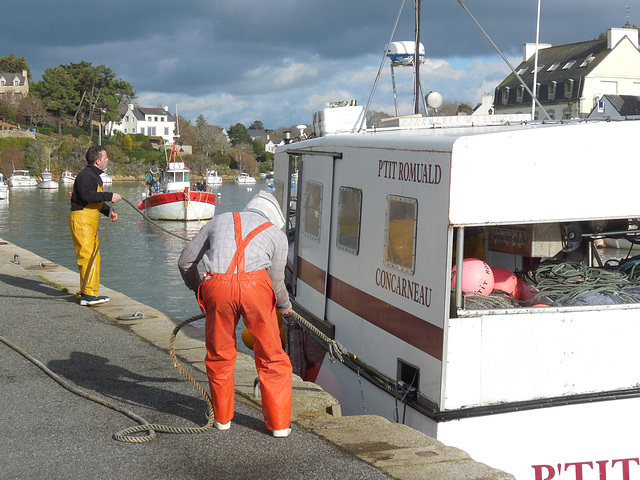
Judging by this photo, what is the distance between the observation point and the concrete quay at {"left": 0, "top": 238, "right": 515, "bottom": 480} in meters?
4.52

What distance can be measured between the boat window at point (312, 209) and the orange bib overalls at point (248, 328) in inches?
128

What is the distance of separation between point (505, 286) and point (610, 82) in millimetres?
58954

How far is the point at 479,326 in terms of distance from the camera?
5.40 metres

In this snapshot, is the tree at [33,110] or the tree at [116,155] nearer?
the tree at [116,155]

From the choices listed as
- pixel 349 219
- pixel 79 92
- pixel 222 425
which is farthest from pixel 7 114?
pixel 222 425

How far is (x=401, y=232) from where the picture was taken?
6.12m

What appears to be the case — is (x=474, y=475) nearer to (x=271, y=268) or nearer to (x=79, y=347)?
(x=271, y=268)

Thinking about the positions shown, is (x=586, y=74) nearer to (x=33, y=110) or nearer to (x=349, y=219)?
(x=349, y=219)

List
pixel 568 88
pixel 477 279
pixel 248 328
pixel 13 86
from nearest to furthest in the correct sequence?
pixel 248 328, pixel 477 279, pixel 568 88, pixel 13 86

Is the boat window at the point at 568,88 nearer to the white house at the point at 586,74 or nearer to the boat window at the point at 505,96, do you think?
the white house at the point at 586,74

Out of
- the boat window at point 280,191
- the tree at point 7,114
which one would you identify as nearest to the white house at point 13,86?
the tree at point 7,114

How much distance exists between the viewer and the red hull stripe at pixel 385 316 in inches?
219

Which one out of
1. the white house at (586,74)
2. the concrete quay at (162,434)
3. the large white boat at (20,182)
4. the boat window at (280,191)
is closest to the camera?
the concrete quay at (162,434)

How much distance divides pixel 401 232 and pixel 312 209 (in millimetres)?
2582
